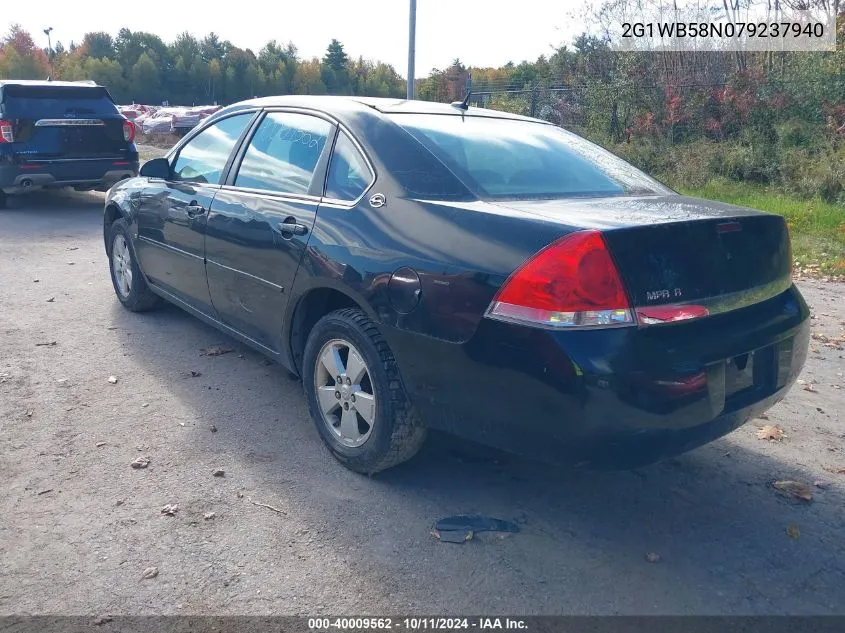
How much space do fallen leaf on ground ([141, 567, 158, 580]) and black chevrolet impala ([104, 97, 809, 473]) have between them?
1002 millimetres

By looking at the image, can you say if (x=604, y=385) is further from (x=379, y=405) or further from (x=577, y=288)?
(x=379, y=405)

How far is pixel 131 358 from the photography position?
5109 mm

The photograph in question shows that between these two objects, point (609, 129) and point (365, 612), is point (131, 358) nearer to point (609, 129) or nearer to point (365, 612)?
point (365, 612)

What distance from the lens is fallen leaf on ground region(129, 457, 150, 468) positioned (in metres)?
3.61

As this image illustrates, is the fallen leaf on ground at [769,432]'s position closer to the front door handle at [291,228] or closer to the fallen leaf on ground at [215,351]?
the front door handle at [291,228]

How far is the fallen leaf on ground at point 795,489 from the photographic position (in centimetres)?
340

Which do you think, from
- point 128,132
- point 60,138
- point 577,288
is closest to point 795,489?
point 577,288

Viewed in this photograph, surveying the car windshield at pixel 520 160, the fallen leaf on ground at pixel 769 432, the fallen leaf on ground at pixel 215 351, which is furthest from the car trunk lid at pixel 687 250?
the fallen leaf on ground at pixel 215 351

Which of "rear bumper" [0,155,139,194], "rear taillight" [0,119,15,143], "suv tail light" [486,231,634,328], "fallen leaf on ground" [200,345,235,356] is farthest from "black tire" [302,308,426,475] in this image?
"rear taillight" [0,119,15,143]

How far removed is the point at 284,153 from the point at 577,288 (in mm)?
2154

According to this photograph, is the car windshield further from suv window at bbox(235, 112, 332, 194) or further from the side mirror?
the side mirror

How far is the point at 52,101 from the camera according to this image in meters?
10.8

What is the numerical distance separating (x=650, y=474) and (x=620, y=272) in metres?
1.36

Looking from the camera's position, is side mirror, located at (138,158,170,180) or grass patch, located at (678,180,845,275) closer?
side mirror, located at (138,158,170,180)
